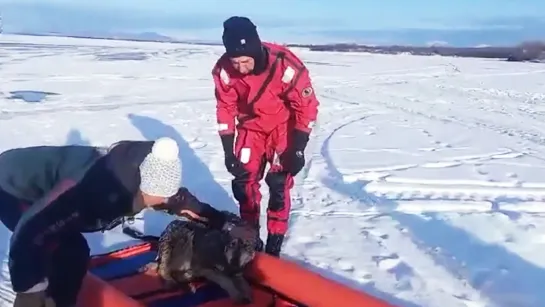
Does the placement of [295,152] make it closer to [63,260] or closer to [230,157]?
[230,157]

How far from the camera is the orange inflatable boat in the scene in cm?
341

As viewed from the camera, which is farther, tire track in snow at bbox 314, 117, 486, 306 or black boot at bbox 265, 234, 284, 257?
black boot at bbox 265, 234, 284, 257

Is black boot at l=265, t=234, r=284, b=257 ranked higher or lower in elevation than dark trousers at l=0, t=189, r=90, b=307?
lower

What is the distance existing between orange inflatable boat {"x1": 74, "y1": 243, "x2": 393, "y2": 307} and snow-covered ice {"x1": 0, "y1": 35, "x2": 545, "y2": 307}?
27.6 inches

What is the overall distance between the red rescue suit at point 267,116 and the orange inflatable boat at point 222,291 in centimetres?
82

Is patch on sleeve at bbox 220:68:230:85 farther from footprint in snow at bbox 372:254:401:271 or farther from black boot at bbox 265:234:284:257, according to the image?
footprint in snow at bbox 372:254:401:271

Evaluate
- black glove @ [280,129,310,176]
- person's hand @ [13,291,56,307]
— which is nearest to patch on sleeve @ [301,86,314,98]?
black glove @ [280,129,310,176]

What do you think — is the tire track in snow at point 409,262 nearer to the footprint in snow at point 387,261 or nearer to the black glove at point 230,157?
the footprint in snow at point 387,261

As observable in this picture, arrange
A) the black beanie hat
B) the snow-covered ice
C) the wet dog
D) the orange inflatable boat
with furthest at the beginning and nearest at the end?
the snow-covered ice → the black beanie hat → the wet dog → the orange inflatable boat

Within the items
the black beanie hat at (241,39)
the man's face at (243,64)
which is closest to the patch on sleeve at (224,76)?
the man's face at (243,64)

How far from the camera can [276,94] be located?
174 inches

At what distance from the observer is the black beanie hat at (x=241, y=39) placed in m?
3.99

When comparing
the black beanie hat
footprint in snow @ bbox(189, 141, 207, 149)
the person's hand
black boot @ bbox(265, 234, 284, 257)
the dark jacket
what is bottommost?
footprint in snow @ bbox(189, 141, 207, 149)

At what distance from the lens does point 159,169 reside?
2803mm
